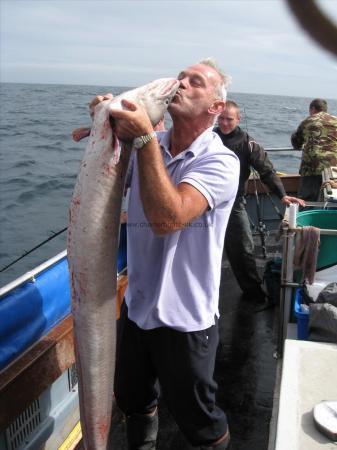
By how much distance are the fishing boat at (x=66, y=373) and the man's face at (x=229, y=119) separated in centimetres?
173

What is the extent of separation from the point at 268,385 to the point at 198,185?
93.9 inches

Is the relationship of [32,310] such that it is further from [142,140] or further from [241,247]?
[241,247]

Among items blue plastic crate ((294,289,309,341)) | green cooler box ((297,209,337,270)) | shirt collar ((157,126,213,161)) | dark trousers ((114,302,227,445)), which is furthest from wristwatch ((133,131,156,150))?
green cooler box ((297,209,337,270))

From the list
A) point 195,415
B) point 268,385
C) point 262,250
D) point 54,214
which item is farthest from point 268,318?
point 54,214

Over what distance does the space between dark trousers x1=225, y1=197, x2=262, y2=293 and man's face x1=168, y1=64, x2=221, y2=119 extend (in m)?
2.96

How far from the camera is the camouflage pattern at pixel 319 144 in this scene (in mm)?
6781

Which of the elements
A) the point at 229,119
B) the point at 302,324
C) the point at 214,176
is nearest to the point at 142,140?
the point at 214,176

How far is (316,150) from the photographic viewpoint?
6.88 meters

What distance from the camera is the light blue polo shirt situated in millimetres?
2312

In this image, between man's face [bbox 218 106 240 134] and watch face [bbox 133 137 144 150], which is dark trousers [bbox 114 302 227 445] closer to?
A: watch face [bbox 133 137 144 150]

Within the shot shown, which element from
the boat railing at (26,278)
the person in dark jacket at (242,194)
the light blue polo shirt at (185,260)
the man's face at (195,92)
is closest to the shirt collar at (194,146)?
the light blue polo shirt at (185,260)

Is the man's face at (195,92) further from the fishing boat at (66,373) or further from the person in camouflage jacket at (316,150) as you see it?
the person in camouflage jacket at (316,150)

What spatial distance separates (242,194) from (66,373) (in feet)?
9.70

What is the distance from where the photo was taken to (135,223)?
8.09 feet
